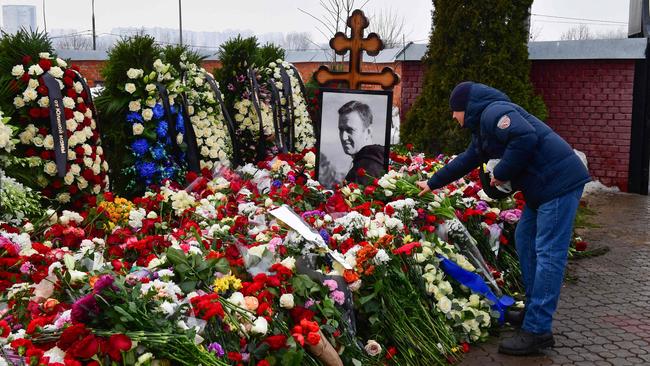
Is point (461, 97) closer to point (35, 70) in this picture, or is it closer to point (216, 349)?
point (216, 349)

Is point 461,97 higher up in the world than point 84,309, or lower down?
higher up

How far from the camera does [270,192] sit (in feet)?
18.7

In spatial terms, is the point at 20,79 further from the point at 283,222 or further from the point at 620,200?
the point at 620,200

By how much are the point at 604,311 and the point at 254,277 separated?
9.18 ft

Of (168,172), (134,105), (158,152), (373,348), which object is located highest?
(134,105)

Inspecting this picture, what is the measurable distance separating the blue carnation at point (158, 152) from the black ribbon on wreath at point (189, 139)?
378mm

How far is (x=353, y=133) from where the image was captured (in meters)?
6.32

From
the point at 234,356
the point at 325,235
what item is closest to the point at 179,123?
the point at 325,235

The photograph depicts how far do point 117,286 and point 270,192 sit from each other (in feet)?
9.42

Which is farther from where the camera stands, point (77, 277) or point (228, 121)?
point (228, 121)

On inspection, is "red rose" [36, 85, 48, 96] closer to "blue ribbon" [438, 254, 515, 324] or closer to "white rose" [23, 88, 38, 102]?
"white rose" [23, 88, 38, 102]

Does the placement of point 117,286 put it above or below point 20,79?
below

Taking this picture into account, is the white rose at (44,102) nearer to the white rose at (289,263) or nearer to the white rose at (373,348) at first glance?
the white rose at (289,263)

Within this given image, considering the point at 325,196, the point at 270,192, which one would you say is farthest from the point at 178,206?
the point at 325,196
